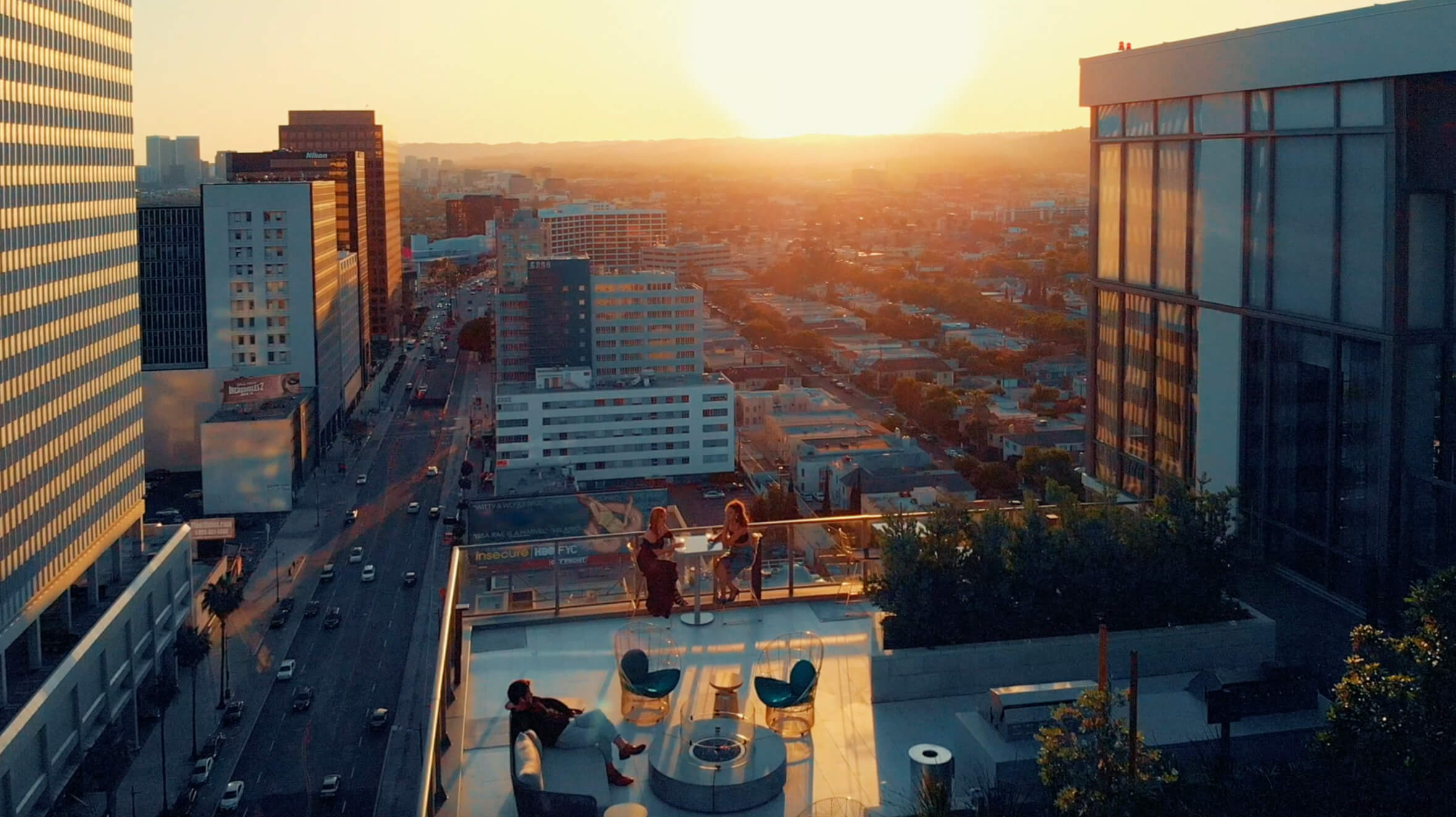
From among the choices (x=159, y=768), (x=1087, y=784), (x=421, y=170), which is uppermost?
(x=421, y=170)

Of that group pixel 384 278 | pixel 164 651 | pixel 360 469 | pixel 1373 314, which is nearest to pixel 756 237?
pixel 384 278

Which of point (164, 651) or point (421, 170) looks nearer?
point (164, 651)

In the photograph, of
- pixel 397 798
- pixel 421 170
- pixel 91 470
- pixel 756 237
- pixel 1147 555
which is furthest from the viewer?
pixel 421 170

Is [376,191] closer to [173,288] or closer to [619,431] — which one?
[173,288]

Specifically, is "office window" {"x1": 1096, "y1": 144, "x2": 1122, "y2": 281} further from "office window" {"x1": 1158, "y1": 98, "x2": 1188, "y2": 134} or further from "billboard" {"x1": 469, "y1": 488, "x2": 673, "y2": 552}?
"billboard" {"x1": 469, "y1": 488, "x2": 673, "y2": 552}

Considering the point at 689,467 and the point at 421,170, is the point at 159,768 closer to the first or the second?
the point at 689,467

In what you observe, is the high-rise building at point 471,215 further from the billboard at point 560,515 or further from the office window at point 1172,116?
the office window at point 1172,116

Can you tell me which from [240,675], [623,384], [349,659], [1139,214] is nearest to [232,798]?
A: [240,675]

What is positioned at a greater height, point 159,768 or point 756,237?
point 756,237
